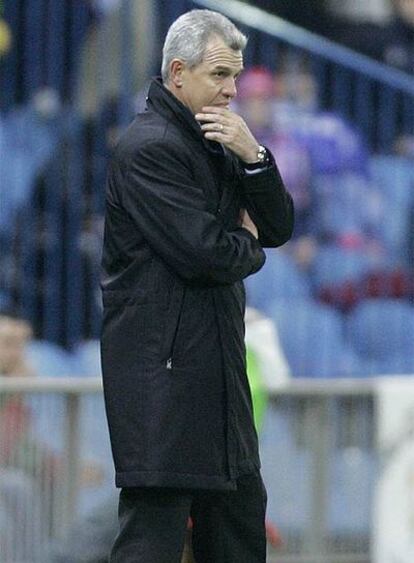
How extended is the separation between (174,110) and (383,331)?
3.67 metres

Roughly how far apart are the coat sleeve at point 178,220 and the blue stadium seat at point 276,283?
3463 mm

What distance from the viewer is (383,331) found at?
803 centimetres

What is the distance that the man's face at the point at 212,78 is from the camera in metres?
4.51

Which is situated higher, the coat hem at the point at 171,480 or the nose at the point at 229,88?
the nose at the point at 229,88

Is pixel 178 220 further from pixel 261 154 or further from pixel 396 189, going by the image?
pixel 396 189

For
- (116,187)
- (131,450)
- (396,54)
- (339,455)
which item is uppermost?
(396,54)

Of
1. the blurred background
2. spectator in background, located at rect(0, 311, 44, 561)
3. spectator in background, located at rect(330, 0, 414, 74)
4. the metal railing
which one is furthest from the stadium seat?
spectator in background, located at rect(330, 0, 414, 74)

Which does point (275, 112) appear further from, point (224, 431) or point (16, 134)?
point (224, 431)

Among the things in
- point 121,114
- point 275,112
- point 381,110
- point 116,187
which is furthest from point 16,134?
point 116,187

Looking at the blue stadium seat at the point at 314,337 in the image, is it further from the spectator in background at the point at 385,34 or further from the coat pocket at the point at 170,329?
the coat pocket at the point at 170,329

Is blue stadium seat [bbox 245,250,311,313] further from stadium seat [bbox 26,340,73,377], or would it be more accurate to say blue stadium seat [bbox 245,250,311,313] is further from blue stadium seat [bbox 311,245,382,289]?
stadium seat [bbox 26,340,73,377]

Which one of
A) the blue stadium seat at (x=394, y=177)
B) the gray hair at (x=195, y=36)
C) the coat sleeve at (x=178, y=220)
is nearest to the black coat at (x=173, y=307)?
the coat sleeve at (x=178, y=220)

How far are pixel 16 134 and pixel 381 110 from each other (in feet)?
5.50

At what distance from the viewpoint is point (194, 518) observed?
470 centimetres
